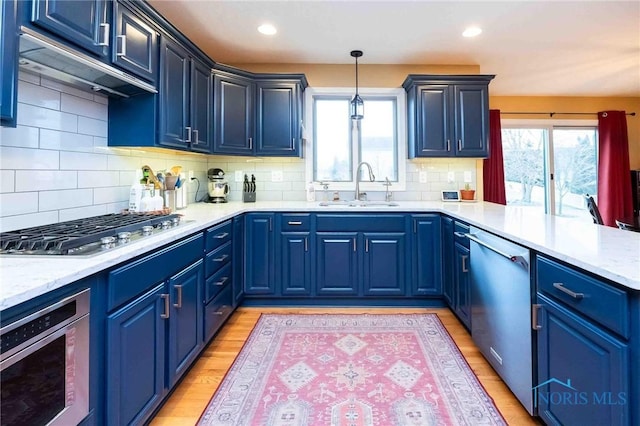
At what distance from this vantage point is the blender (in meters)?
3.28

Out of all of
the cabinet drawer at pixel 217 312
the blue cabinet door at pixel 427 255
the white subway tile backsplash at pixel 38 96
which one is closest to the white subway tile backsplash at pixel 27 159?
the white subway tile backsplash at pixel 38 96

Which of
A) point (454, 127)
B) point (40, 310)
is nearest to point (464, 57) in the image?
point (454, 127)

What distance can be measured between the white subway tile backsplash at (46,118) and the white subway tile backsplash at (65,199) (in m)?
0.33

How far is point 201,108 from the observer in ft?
9.16

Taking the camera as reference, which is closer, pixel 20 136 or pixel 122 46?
pixel 20 136

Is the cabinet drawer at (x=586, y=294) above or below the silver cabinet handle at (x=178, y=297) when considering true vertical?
above

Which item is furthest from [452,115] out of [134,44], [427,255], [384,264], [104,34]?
[104,34]

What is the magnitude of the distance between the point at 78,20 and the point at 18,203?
86 cm

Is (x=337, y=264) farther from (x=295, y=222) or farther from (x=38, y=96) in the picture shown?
(x=38, y=96)

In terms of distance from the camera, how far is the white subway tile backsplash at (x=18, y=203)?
1.43 metres

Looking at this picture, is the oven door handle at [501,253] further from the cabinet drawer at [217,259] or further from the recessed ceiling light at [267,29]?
the recessed ceiling light at [267,29]

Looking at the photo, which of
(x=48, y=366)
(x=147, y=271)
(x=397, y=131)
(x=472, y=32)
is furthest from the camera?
(x=397, y=131)

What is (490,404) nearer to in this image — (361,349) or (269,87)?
(361,349)

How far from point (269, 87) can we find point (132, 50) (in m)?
1.53
